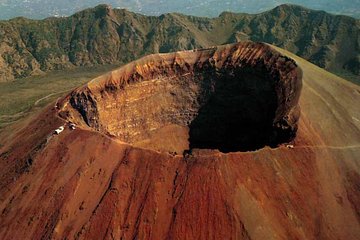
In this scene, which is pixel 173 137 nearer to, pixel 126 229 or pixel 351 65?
pixel 126 229

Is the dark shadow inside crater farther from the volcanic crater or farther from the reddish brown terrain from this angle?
the reddish brown terrain

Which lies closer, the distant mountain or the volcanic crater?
the volcanic crater

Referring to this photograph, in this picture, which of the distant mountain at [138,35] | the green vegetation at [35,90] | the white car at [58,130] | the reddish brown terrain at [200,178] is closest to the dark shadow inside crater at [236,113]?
the reddish brown terrain at [200,178]

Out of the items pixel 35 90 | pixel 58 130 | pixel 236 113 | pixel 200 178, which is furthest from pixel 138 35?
pixel 200 178

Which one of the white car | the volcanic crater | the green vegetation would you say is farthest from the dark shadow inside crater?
the green vegetation

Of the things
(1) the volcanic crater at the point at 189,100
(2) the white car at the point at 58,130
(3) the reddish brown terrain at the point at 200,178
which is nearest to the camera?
(3) the reddish brown terrain at the point at 200,178

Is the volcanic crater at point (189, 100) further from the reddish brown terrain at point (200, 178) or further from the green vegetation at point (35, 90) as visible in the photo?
the green vegetation at point (35, 90)

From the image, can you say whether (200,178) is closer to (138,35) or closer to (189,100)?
(189,100)

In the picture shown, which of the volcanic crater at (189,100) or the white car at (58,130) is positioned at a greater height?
the white car at (58,130)
